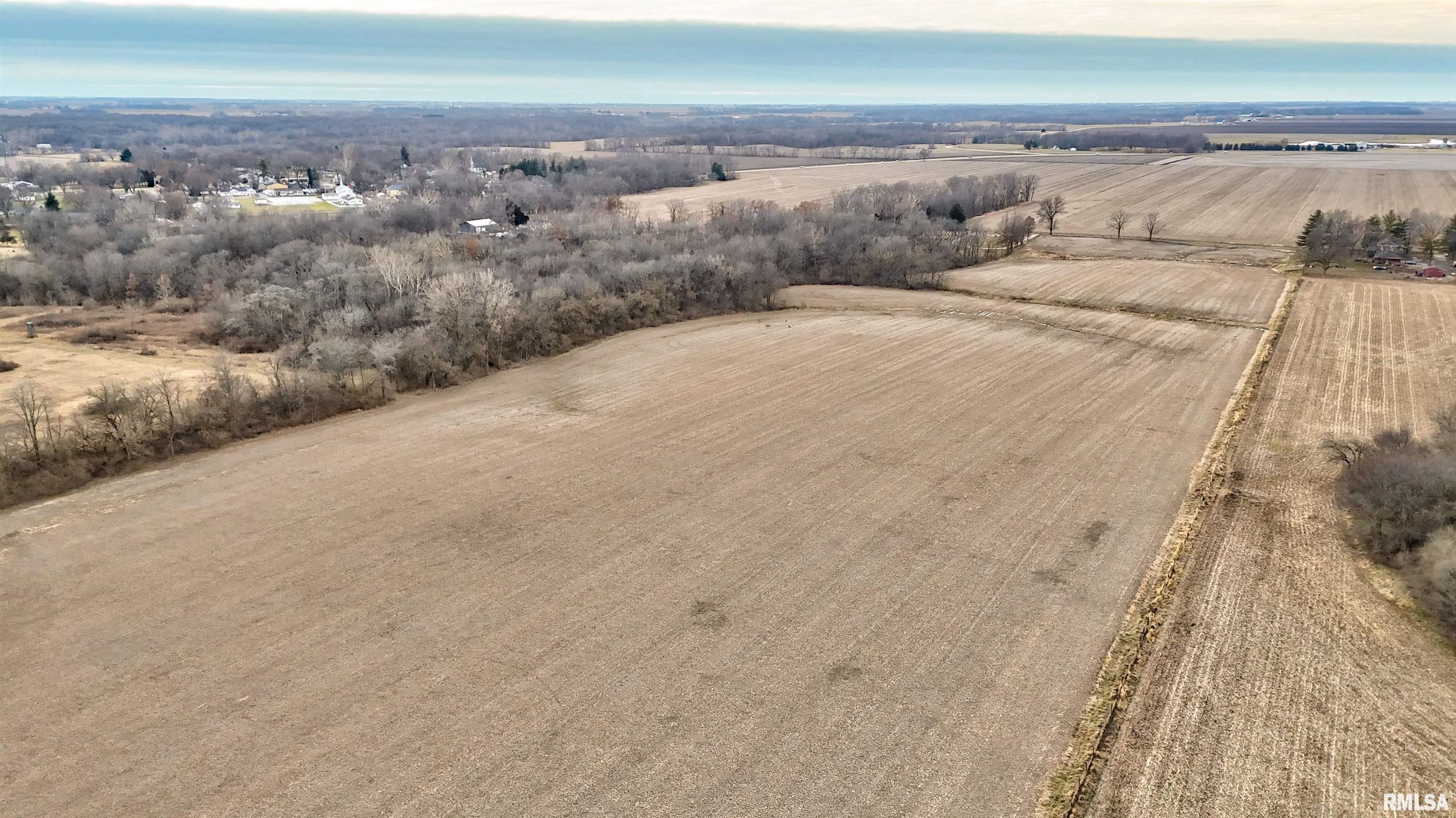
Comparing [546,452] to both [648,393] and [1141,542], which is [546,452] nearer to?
[648,393]

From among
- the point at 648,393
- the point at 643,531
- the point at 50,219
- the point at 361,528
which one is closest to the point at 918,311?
the point at 648,393

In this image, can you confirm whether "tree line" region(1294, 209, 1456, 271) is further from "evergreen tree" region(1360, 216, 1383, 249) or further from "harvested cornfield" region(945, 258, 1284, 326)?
"harvested cornfield" region(945, 258, 1284, 326)

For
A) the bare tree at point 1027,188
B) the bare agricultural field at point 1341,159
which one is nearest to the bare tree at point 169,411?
the bare tree at point 1027,188

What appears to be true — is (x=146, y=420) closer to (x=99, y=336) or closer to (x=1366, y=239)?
(x=99, y=336)

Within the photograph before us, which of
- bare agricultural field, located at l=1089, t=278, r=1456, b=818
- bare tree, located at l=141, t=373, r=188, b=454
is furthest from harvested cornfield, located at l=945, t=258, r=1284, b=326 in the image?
bare tree, located at l=141, t=373, r=188, b=454

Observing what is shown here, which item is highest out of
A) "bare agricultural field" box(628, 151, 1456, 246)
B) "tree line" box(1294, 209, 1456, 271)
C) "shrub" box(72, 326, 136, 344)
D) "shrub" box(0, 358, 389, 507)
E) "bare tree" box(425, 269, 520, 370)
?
"bare agricultural field" box(628, 151, 1456, 246)

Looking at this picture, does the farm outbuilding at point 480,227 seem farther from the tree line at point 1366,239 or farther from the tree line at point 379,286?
the tree line at point 1366,239

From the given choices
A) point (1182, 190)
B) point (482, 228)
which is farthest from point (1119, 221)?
point (482, 228)
